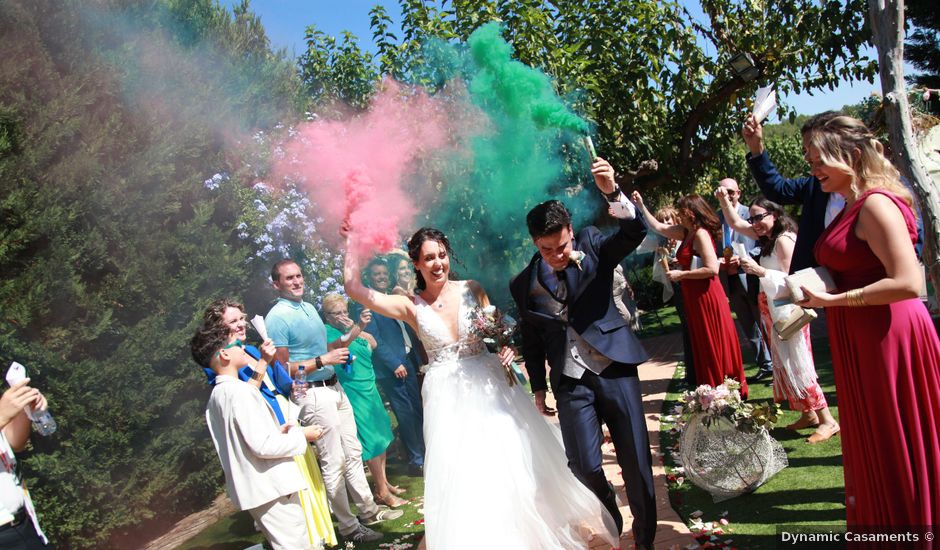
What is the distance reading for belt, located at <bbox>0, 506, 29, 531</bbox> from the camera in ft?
10.3

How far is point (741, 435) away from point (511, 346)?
67.5 inches

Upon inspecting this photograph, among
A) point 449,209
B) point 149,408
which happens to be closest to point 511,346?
point 449,209

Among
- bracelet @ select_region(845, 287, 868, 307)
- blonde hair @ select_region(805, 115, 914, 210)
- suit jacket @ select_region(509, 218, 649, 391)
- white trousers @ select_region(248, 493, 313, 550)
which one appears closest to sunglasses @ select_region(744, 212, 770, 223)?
suit jacket @ select_region(509, 218, 649, 391)

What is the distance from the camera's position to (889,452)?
3.08 meters

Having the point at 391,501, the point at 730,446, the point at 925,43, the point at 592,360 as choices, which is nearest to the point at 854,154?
the point at 592,360

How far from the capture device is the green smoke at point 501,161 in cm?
530

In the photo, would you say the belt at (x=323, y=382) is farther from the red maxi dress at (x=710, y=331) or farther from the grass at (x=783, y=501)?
the red maxi dress at (x=710, y=331)

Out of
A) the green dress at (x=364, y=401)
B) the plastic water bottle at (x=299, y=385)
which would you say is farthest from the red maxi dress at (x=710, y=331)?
the plastic water bottle at (x=299, y=385)

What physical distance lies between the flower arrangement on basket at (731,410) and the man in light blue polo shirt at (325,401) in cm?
269

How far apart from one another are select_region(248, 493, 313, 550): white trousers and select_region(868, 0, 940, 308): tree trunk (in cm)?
402

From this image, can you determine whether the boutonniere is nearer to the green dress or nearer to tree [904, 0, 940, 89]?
the green dress

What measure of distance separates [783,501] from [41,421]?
14.5 feet

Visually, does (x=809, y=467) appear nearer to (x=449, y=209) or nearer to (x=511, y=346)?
(x=511, y=346)

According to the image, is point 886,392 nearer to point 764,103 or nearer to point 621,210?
point 621,210
